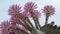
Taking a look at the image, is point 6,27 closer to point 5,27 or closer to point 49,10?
point 5,27

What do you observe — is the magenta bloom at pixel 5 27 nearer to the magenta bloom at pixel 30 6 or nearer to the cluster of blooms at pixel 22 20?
the cluster of blooms at pixel 22 20

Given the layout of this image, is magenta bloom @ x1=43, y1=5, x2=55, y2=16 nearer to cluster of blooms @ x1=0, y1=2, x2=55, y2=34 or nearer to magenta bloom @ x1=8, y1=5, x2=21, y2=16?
cluster of blooms @ x1=0, y1=2, x2=55, y2=34

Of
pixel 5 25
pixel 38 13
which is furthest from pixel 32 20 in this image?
pixel 5 25

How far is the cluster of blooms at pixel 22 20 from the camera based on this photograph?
0.83m

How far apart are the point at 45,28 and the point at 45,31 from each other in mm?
17

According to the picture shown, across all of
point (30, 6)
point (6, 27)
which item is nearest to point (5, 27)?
point (6, 27)

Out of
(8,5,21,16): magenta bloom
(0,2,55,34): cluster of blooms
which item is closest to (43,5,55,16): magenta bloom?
(0,2,55,34): cluster of blooms

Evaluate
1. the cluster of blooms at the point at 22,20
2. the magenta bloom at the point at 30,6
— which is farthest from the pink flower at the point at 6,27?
the magenta bloom at the point at 30,6

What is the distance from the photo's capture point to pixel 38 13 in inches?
36.4

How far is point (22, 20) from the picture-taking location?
86cm

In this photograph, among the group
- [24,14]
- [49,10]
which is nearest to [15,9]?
[24,14]

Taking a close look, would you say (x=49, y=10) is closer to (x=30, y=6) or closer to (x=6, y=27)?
(x=30, y=6)

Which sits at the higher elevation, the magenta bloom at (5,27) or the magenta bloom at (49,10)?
the magenta bloom at (49,10)

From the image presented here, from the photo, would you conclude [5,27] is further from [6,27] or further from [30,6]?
[30,6]
